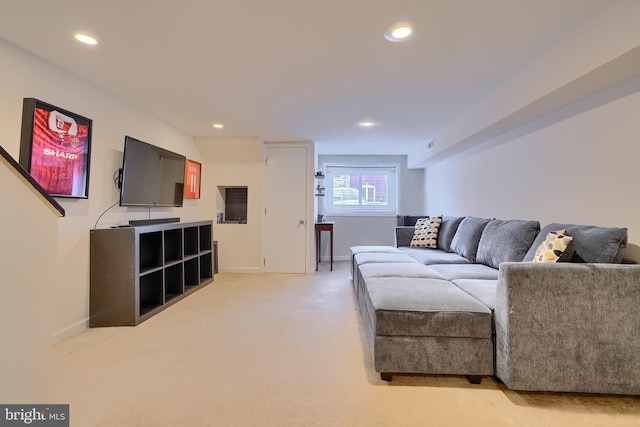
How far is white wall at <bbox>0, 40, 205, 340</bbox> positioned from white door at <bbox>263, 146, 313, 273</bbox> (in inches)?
70.3

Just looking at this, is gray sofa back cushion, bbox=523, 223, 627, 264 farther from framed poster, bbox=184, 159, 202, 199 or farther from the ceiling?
framed poster, bbox=184, 159, 202, 199

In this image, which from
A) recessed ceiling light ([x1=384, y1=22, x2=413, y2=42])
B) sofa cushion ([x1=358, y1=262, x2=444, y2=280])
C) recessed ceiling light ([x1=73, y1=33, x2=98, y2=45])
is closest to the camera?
recessed ceiling light ([x1=384, y1=22, x2=413, y2=42])

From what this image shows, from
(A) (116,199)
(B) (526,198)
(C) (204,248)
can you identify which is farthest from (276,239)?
(B) (526,198)

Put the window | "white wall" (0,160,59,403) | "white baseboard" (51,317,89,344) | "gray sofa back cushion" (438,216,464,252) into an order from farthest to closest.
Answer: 1. the window
2. "gray sofa back cushion" (438,216,464,252)
3. "white baseboard" (51,317,89,344)
4. "white wall" (0,160,59,403)

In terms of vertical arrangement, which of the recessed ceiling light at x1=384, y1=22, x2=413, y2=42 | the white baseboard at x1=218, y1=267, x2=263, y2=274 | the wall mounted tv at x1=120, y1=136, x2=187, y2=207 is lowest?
the white baseboard at x1=218, y1=267, x2=263, y2=274

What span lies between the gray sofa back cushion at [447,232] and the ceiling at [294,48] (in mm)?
1391

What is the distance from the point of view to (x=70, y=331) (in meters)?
2.23

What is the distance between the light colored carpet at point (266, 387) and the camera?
4.39ft

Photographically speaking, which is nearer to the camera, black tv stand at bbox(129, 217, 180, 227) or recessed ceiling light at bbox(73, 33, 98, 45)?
recessed ceiling light at bbox(73, 33, 98, 45)

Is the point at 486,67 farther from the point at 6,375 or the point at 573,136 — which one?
the point at 6,375

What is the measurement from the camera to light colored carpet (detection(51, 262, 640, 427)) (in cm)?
134

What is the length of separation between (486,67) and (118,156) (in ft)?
10.8

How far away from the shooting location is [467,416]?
4.43 ft

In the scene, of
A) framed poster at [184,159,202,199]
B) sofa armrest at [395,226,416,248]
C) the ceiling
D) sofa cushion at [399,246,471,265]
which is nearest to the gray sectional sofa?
sofa cushion at [399,246,471,265]
